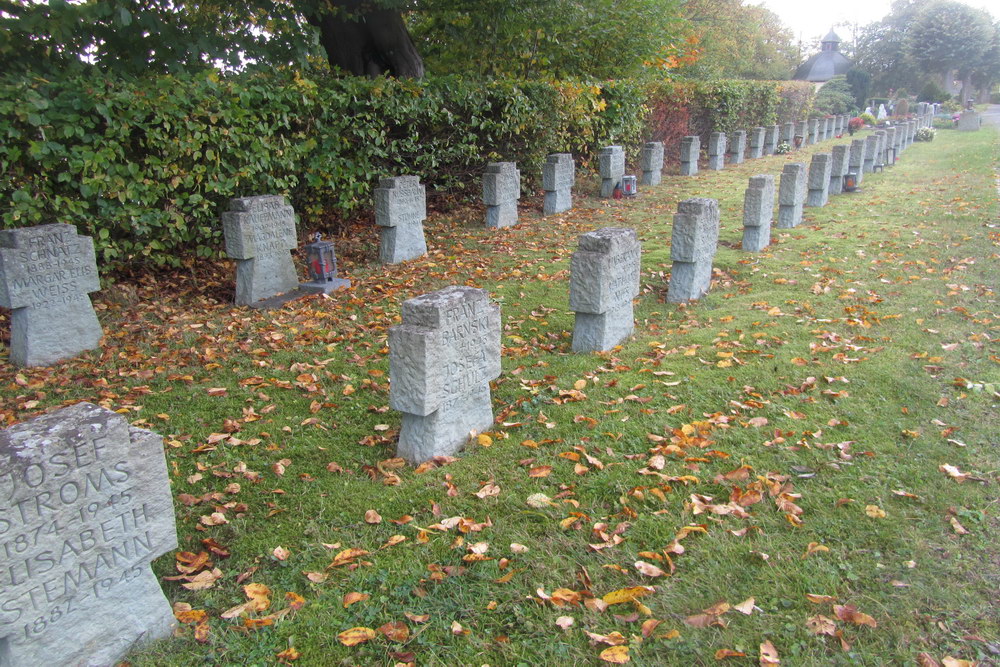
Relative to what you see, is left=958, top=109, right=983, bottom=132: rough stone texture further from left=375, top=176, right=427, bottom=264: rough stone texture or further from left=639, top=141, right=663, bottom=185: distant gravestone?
left=375, top=176, right=427, bottom=264: rough stone texture

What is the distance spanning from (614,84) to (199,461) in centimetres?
1425

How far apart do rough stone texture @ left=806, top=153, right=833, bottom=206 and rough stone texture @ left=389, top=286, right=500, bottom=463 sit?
10.9 meters

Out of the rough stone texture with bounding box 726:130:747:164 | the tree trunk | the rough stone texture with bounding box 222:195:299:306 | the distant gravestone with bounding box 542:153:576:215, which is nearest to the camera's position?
the rough stone texture with bounding box 222:195:299:306

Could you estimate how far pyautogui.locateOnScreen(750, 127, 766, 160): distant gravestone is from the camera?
24047 mm

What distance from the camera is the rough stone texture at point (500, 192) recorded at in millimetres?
12055

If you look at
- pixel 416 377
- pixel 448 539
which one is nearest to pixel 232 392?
pixel 416 377

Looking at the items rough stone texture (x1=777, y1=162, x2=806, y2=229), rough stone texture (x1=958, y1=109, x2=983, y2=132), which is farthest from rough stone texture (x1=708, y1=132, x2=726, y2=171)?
rough stone texture (x1=958, y1=109, x2=983, y2=132)

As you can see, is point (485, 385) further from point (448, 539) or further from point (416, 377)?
point (448, 539)

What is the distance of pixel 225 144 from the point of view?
8.84 m

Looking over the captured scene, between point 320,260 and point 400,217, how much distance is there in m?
1.73

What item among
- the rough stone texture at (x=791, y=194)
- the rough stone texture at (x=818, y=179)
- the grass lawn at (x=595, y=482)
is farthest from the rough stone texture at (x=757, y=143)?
the grass lawn at (x=595, y=482)

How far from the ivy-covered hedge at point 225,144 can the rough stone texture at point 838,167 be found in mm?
5600

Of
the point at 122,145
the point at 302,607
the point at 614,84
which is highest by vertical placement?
the point at 614,84

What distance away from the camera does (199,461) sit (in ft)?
15.9
